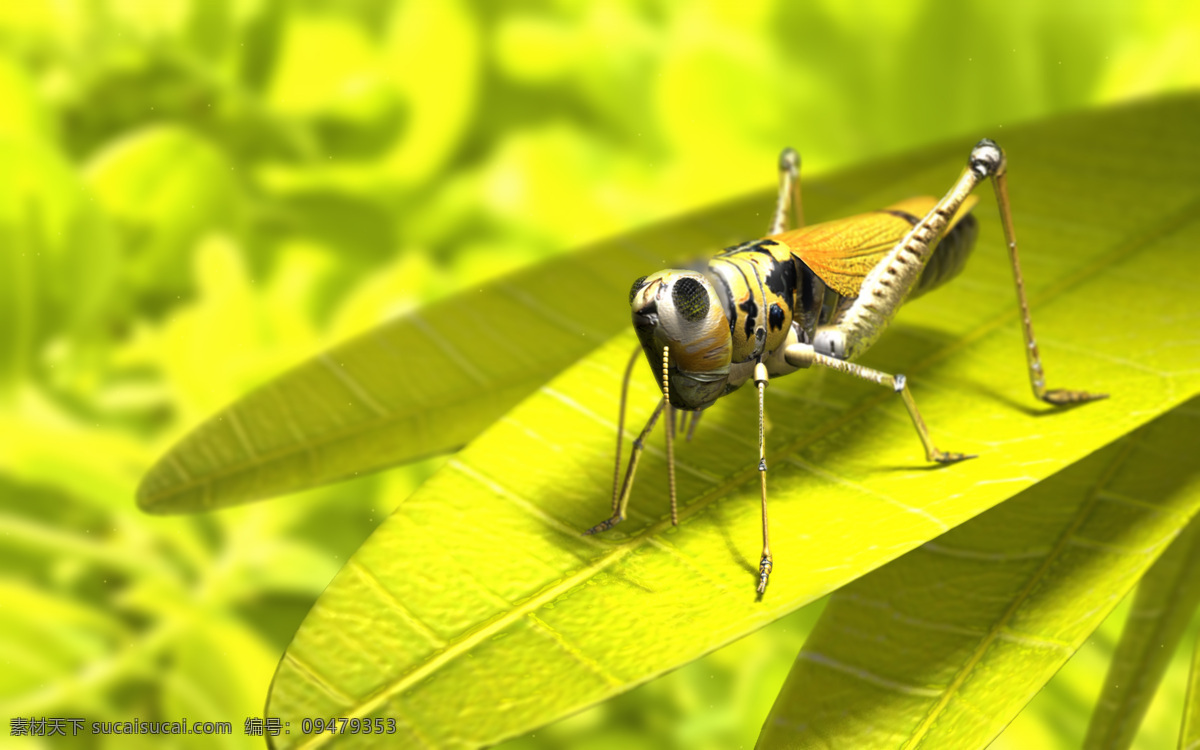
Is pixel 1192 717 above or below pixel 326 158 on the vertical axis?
below

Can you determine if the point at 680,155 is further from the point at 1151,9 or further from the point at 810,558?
the point at 810,558

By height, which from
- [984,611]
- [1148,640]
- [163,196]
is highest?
[163,196]

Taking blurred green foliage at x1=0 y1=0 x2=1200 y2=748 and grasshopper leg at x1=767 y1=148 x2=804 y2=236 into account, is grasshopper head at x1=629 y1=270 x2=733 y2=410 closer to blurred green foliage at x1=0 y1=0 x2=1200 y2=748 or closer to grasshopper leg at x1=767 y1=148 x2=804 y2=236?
grasshopper leg at x1=767 y1=148 x2=804 y2=236

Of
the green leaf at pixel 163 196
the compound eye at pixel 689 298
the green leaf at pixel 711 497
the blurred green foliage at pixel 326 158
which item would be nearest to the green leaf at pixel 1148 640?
the green leaf at pixel 711 497

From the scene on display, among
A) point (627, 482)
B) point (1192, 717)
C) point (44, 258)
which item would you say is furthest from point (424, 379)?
point (44, 258)

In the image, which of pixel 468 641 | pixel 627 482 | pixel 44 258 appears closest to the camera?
pixel 468 641

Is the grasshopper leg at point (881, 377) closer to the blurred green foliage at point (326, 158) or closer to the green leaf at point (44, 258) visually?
the blurred green foliage at point (326, 158)

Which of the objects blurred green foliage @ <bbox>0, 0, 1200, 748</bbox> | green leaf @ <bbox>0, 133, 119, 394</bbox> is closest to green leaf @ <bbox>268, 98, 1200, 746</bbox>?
blurred green foliage @ <bbox>0, 0, 1200, 748</bbox>

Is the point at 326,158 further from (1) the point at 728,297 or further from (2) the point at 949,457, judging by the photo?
(2) the point at 949,457
